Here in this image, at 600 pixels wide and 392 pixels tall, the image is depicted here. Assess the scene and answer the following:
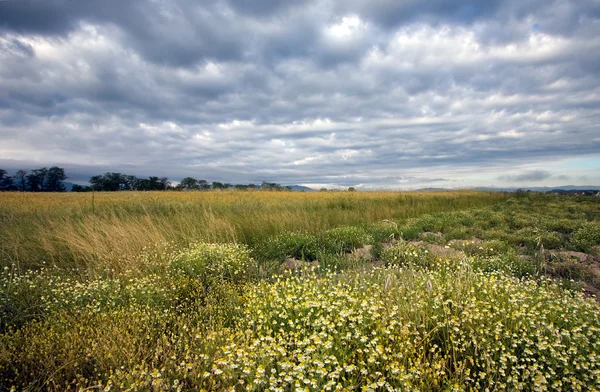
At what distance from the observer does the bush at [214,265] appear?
5.72 metres

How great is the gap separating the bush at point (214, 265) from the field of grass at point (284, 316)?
34 mm

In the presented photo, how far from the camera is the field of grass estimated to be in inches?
106

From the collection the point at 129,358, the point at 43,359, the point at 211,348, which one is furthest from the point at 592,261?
the point at 43,359

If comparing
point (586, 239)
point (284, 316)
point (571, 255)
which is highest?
point (284, 316)

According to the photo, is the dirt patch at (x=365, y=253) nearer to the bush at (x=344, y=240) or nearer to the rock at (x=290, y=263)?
the bush at (x=344, y=240)

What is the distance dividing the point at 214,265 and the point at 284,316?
2885 mm

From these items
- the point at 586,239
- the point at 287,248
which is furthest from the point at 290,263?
the point at 586,239

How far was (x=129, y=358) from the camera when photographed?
9.34 feet

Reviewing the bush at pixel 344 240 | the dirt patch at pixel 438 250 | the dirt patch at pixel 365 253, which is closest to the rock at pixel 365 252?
the dirt patch at pixel 365 253

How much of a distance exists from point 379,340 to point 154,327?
2.41m

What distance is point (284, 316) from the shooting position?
11.1 ft

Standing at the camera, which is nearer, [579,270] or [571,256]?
[579,270]

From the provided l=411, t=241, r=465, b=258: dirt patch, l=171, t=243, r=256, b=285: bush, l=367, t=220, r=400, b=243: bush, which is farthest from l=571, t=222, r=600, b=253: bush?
l=171, t=243, r=256, b=285: bush

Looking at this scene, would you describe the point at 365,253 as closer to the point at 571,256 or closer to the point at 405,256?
the point at 405,256
